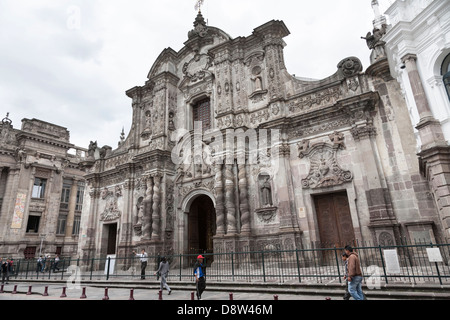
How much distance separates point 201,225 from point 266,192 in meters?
5.79

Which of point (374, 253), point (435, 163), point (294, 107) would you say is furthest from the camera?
point (294, 107)

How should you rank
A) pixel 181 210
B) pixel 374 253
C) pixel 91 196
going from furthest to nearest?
pixel 91 196 → pixel 181 210 → pixel 374 253

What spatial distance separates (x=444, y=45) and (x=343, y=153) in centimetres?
507

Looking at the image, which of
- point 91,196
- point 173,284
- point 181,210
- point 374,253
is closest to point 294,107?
point 374,253

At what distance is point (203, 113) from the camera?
18.4 m

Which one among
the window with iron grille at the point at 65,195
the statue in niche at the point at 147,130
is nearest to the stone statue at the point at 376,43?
the statue in niche at the point at 147,130

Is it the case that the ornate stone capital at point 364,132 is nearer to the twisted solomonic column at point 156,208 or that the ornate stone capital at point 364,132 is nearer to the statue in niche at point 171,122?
the twisted solomonic column at point 156,208

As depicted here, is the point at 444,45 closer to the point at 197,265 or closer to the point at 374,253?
the point at 374,253

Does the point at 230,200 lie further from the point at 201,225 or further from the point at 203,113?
the point at 203,113

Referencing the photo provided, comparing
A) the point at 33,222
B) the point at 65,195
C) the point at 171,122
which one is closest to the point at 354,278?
the point at 171,122

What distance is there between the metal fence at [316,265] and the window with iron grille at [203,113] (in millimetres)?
8164

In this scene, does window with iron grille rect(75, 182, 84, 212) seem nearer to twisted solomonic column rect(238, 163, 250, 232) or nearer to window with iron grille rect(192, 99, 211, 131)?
window with iron grille rect(192, 99, 211, 131)

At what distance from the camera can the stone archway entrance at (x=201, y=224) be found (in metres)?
16.7

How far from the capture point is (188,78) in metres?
19.0
